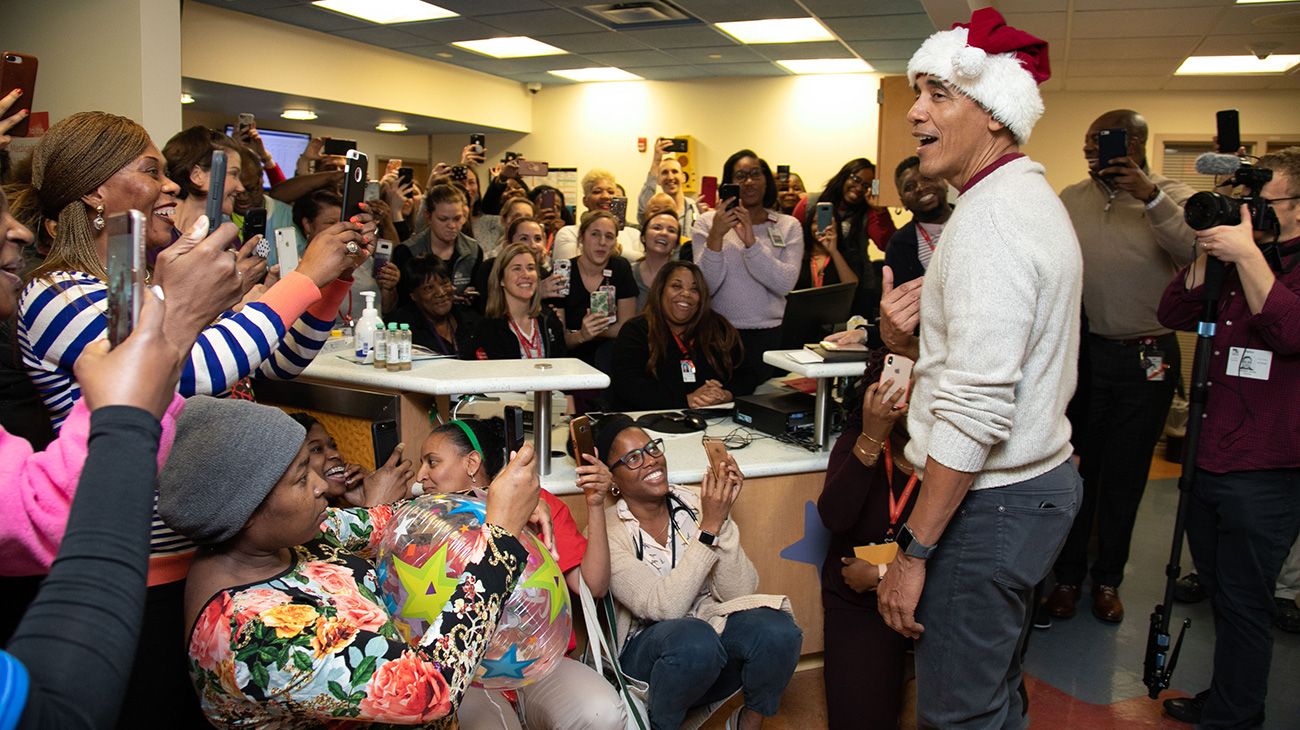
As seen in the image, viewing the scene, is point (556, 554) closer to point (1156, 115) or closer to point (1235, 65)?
point (1235, 65)

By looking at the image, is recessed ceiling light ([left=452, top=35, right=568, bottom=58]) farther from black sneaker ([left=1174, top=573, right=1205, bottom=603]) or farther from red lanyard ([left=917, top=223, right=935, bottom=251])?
black sneaker ([left=1174, top=573, right=1205, bottom=603])

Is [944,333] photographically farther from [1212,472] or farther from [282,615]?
[1212,472]

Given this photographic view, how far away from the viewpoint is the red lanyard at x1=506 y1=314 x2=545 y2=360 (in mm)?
3723

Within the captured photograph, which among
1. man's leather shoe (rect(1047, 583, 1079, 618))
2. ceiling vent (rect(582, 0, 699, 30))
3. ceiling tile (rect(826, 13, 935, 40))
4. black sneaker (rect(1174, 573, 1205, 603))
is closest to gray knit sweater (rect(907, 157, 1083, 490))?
man's leather shoe (rect(1047, 583, 1079, 618))

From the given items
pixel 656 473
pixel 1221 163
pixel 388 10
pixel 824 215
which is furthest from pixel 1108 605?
pixel 388 10

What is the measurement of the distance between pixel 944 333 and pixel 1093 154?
2.18 m

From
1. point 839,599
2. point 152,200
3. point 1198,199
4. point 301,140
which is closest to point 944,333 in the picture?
point 839,599

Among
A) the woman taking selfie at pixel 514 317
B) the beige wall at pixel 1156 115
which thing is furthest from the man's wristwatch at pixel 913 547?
the beige wall at pixel 1156 115

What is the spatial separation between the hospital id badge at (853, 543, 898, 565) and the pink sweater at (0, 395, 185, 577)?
1.71 m

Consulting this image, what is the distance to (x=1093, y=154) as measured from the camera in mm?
3418

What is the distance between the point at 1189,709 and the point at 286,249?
3.05m

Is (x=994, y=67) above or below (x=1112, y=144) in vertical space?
below

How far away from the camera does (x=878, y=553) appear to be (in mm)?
2252

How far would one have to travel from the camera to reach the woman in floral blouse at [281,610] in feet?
3.97
